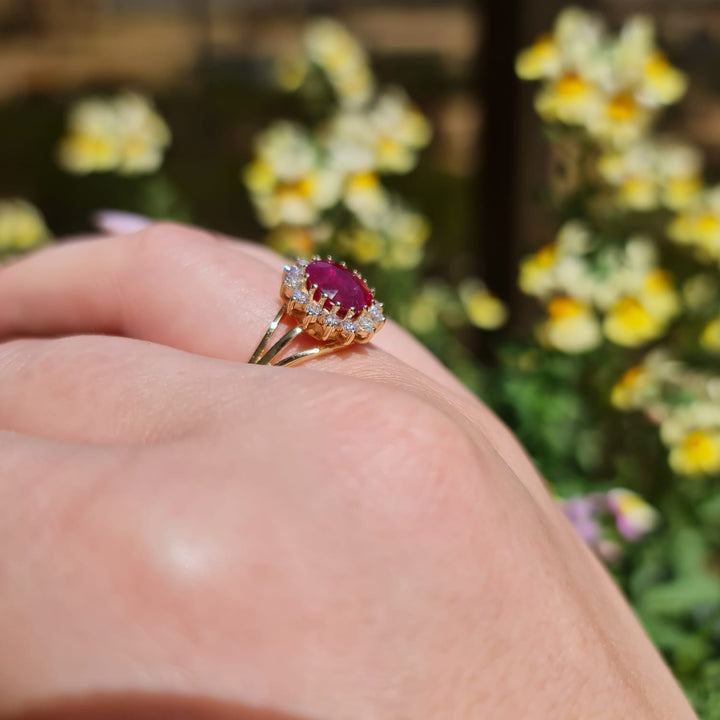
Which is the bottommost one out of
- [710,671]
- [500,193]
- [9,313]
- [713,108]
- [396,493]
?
[710,671]

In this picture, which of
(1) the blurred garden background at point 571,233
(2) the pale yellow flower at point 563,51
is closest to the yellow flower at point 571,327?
(1) the blurred garden background at point 571,233

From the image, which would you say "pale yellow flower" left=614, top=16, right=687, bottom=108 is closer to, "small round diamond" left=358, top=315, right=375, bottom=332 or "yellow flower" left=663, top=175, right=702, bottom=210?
"yellow flower" left=663, top=175, right=702, bottom=210

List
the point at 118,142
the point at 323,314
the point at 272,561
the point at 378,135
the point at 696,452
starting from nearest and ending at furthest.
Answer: the point at 272,561 < the point at 323,314 < the point at 696,452 < the point at 378,135 < the point at 118,142

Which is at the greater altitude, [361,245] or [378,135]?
[378,135]

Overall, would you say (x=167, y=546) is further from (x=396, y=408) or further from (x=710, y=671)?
(x=710, y=671)

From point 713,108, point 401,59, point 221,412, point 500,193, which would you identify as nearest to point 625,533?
point 221,412

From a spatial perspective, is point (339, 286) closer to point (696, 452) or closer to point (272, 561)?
point (272, 561)

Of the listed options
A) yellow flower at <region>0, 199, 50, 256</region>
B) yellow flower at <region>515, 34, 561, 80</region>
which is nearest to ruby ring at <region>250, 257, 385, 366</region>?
yellow flower at <region>515, 34, 561, 80</region>

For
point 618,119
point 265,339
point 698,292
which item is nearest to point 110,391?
point 265,339
